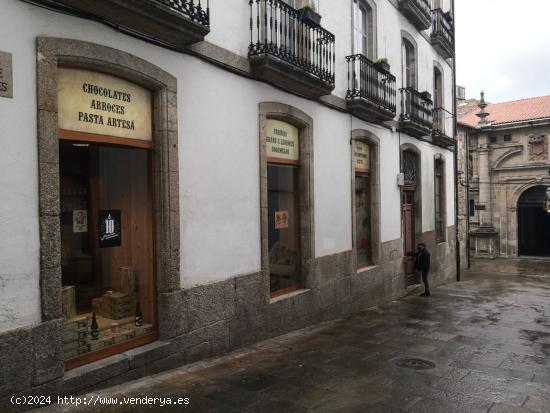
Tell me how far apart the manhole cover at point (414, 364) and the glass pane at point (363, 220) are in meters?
4.31

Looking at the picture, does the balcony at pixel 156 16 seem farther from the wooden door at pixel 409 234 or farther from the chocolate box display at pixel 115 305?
the wooden door at pixel 409 234

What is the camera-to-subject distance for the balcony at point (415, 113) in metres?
12.5

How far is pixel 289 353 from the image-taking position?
21.7ft

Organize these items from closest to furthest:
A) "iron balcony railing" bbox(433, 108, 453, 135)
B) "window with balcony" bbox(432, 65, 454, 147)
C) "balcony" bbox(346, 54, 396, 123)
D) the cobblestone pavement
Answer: the cobblestone pavement < "balcony" bbox(346, 54, 396, 123) < "iron balcony railing" bbox(433, 108, 453, 135) < "window with balcony" bbox(432, 65, 454, 147)

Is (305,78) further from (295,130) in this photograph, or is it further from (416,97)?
(416,97)

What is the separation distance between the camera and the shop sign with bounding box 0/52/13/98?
4070 mm

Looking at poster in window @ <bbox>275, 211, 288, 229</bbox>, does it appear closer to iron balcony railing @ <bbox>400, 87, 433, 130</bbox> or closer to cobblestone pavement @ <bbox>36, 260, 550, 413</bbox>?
cobblestone pavement @ <bbox>36, 260, 550, 413</bbox>

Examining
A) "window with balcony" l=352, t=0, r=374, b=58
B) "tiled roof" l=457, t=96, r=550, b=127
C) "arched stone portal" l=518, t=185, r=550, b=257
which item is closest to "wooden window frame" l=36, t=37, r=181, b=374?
"window with balcony" l=352, t=0, r=374, b=58

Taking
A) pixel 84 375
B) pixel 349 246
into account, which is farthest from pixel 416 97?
pixel 84 375

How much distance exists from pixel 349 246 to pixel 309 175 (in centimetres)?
214

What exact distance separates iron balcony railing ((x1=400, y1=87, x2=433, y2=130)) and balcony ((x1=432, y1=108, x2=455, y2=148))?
1088mm

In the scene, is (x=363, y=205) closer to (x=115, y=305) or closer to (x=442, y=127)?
(x=115, y=305)

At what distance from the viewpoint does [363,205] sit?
1108cm

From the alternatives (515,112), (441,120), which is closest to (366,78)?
(441,120)
